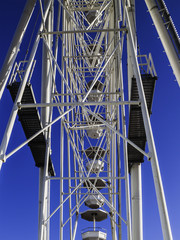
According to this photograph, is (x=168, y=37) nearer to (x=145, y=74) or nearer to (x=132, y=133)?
(x=145, y=74)

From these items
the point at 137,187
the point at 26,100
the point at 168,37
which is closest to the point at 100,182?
the point at 137,187

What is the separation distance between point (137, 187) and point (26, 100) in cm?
587

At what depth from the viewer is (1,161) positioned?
8.88 m

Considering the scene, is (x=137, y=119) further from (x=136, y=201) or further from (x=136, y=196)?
(x=136, y=201)

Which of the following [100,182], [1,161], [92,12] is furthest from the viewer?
[92,12]

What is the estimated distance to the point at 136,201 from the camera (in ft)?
47.8

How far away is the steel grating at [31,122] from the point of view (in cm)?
1308

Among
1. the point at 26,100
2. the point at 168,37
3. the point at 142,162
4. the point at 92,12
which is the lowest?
the point at 142,162

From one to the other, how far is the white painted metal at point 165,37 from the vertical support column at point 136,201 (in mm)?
4979

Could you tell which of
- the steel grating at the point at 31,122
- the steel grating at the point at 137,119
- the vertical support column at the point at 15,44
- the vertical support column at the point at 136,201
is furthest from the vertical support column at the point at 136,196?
the vertical support column at the point at 15,44

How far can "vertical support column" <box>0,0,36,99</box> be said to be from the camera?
38.0ft

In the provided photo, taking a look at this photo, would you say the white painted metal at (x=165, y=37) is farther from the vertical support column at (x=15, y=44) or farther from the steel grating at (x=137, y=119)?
the vertical support column at (x=15, y=44)

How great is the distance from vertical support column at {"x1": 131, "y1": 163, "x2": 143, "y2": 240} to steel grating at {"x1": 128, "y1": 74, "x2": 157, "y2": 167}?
0.46 metres

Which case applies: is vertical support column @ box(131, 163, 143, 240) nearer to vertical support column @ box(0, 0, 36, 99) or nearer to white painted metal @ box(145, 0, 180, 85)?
white painted metal @ box(145, 0, 180, 85)
